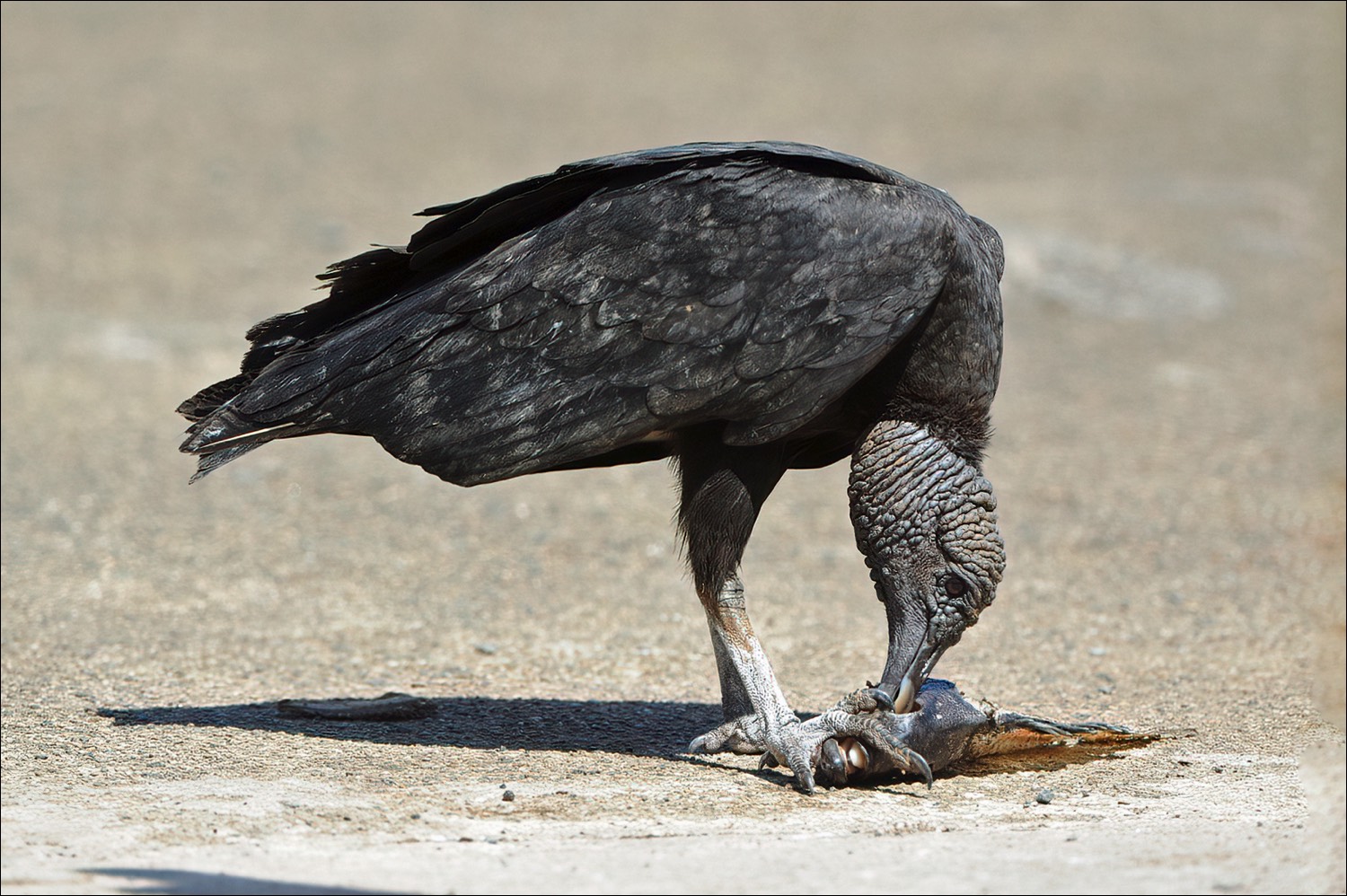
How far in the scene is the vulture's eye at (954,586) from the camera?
5410 mm

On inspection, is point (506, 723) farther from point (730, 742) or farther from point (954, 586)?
point (954, 586)

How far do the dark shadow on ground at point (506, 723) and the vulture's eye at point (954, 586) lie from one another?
4.30 ft

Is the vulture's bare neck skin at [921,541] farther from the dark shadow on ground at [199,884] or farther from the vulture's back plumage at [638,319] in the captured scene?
the dark shadow on ground at [199,884]

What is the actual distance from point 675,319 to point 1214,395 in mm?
10023

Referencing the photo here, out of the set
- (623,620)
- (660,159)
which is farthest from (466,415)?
(623,620)

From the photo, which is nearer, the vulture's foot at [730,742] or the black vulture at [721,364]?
the black vulture at [721,364]

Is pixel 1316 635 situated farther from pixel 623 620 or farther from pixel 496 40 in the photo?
pixel 496 40

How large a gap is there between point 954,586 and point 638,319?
1.52m

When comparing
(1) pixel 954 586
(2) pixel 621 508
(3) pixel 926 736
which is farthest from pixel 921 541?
(2) pixel 621 508

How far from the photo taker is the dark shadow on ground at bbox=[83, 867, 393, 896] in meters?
3.79

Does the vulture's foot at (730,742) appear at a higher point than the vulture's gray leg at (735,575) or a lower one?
A: lower

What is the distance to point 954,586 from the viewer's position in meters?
5.42

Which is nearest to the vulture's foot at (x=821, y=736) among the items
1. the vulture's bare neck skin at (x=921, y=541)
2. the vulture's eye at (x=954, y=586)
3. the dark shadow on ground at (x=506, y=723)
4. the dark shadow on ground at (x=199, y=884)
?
the vulture's bare neck skin at (x=921, y=541)

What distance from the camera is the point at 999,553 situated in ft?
18.0
